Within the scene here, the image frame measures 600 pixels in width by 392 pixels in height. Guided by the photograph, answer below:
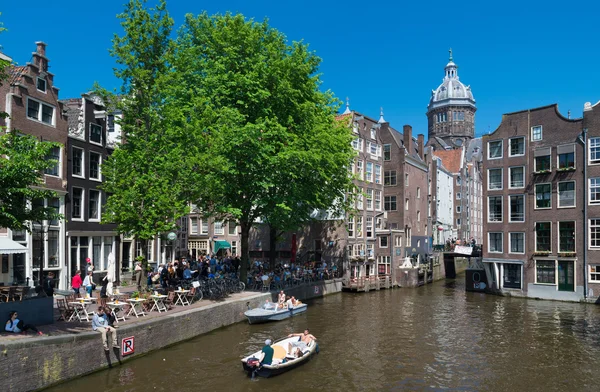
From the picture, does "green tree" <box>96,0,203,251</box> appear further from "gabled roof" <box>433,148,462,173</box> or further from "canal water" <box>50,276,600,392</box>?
"gabled roof" <box>433,148,462,173</box>

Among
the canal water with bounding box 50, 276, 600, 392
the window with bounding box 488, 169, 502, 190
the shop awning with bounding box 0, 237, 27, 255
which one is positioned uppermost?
the window with bounding box 488, 169, 502, 190

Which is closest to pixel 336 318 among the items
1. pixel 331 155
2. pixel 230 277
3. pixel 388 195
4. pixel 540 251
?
pixel 230 277

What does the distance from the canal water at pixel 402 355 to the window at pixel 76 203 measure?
546 inches

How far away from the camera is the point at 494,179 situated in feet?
155

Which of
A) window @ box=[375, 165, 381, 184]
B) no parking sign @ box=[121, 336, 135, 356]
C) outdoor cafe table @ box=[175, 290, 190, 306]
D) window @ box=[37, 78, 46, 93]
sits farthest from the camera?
window @ box=[375, 165, 381, 184]

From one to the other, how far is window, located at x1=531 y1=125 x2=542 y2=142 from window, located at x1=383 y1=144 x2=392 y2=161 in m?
19.9

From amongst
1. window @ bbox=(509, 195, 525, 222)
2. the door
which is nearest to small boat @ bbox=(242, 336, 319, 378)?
the door

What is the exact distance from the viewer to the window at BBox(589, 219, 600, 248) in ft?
133

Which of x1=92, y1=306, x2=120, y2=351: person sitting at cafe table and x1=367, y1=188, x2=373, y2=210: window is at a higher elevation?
x1=367, y1=188, x2=373, y2=210: window

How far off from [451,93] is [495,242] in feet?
375

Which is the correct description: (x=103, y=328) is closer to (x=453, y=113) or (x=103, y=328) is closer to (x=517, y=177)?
(x=517, y=177)

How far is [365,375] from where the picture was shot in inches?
852

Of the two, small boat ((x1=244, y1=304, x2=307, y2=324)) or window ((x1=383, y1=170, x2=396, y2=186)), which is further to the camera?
window ((x1=383, y1=170, x2=396, y2=186))

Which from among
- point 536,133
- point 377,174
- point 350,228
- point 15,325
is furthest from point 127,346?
point 377,174
